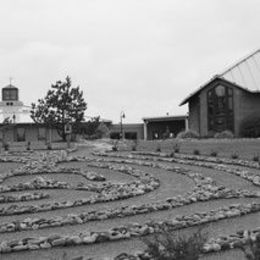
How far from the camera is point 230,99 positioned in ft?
186

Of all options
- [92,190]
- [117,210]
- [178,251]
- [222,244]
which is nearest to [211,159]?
[92,190]

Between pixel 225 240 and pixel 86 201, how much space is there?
6.64 m

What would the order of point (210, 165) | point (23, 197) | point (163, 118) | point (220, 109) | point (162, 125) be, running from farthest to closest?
1. point (162, 125)
2. point (163, 118)
3. point (220, 109)
4. point (210, 165)
5. point (23, 197)

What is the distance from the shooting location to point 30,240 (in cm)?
1008

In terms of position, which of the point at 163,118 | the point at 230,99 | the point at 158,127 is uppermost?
the point at 230,99

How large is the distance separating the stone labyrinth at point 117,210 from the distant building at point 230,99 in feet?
96.6

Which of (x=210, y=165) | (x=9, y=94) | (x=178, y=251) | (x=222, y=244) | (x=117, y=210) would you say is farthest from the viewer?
(x=9, y=94)

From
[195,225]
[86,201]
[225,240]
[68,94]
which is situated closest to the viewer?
[225,240]

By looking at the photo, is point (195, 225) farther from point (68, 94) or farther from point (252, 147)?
point (68, 94)

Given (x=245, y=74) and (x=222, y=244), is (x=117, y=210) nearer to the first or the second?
(x=222, y=244)

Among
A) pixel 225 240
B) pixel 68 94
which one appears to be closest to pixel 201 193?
pixel 225 240

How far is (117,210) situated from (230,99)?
149 ft

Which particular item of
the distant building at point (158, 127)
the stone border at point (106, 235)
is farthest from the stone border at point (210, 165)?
the distant building at point (158, 127)

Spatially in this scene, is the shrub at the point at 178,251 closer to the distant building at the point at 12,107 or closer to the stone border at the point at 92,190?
the stone border at the point at 92,190
